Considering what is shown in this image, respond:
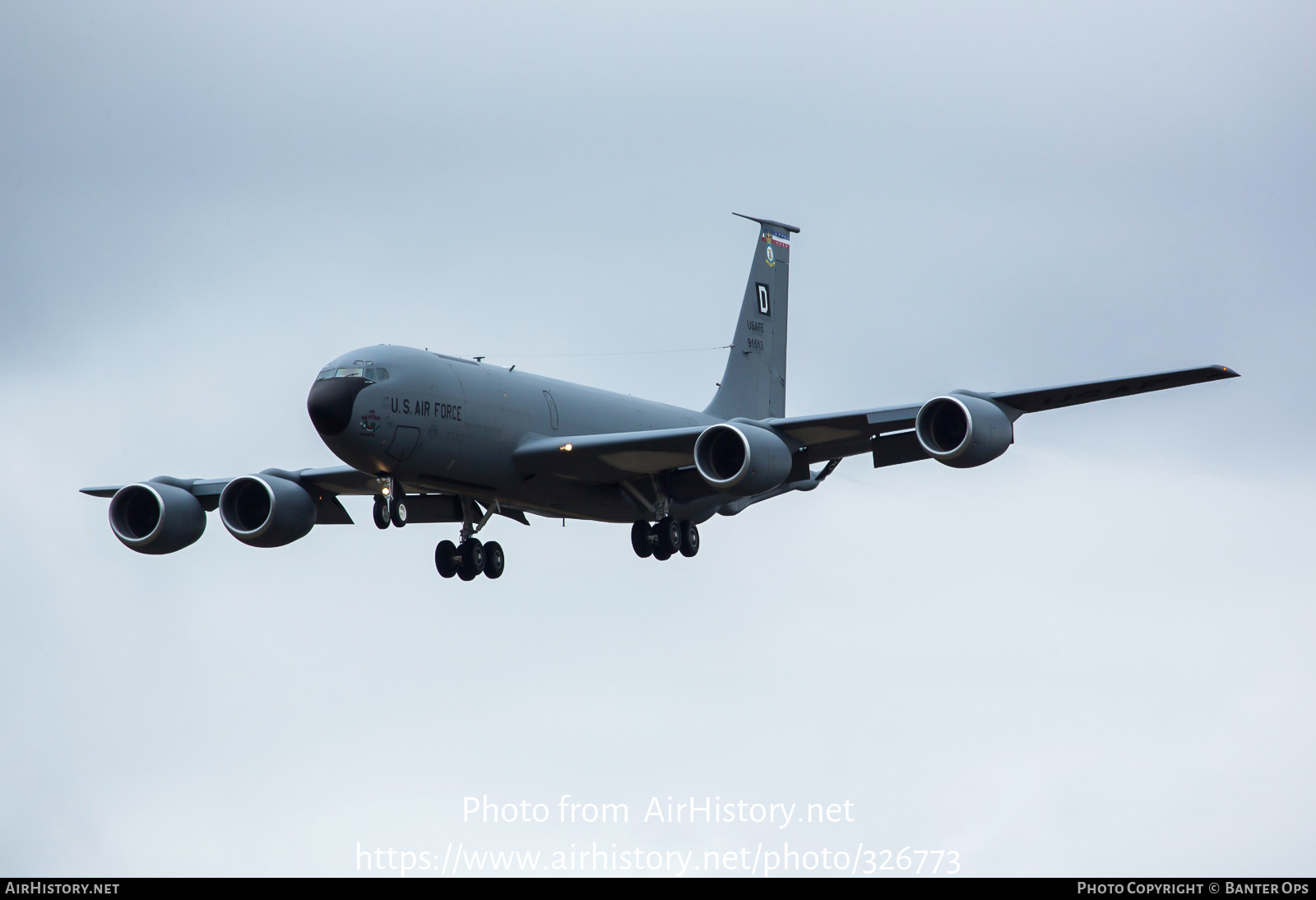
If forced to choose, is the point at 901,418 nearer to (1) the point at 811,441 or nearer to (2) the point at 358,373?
(1) the point at 811,441

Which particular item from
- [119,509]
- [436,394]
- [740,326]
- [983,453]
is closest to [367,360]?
[436,394]

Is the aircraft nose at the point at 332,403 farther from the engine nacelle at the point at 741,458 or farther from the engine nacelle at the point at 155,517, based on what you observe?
the engine nacelle at the point at 155,517

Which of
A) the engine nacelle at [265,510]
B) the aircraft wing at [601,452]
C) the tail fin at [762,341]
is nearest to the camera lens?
the aircraft wing at [601,452]

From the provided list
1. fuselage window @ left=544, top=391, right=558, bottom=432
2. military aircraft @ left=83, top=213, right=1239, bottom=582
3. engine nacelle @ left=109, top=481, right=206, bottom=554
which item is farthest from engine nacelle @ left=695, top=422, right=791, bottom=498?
engine nacelle @ left=109, top=481, right=206, bottom=554

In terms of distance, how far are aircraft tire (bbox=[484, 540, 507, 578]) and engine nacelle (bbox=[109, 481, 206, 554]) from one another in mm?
7512

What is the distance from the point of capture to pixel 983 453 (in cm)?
3272

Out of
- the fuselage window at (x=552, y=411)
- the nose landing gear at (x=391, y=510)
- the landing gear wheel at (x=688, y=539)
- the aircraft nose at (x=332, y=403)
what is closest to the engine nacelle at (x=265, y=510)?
the nose landing gear at (x=391, y=510)

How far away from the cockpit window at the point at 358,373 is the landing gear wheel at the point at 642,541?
8.81 m

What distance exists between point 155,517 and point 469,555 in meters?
8.25

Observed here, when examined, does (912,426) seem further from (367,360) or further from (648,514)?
(367,360)

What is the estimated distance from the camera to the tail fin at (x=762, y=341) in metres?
47.1

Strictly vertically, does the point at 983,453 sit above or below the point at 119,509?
above

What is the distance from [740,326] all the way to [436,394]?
1618 centimetres
